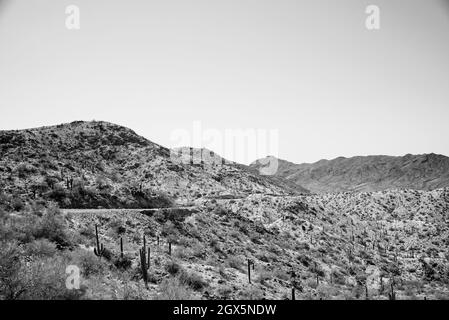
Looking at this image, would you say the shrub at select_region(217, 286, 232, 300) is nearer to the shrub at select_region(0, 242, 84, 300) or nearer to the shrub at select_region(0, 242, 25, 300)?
the shrub at select_region(0, 242, 84, 300)

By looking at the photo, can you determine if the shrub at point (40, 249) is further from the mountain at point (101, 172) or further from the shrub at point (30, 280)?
the mountain at point (101, 172)

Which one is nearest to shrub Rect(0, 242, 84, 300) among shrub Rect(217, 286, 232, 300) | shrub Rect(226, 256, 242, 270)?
shrub Rect(217, 286, 232, 300)

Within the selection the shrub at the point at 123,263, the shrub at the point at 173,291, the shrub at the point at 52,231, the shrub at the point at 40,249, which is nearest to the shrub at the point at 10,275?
the shrub at the point at 40,249

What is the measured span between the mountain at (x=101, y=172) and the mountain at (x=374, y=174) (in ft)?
197

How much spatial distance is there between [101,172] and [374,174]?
11276 cm

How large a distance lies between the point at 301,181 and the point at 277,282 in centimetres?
12309

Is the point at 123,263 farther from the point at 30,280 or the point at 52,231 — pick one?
the point at 30,280

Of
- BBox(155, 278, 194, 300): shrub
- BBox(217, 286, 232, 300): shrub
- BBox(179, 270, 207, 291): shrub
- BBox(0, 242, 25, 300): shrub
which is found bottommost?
BBox(217, 286, 232, 300): shrub

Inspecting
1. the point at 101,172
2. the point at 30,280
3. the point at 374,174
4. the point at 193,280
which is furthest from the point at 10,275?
the point at 374,174

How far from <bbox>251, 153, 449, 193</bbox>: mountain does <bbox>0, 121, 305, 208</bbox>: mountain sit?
6008 centimetres

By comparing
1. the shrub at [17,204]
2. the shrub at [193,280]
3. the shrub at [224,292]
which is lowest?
the shrub at [224,292]

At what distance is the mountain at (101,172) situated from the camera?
27234mm

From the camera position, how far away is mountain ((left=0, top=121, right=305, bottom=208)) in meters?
27.2
